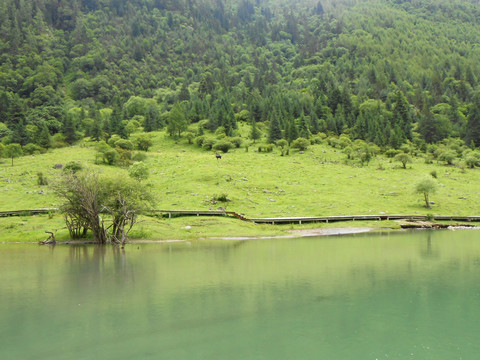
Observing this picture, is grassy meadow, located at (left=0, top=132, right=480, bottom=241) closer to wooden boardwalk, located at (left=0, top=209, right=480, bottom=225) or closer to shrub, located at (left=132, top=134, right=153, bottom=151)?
wooden boardwalk, located at (left=0, top=209, right=480, bottom=225)

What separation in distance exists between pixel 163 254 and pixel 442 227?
48212mm

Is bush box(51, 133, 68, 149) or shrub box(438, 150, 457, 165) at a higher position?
bush box(51, 133, 68, 149)

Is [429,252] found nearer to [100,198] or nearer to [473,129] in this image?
[100,198]

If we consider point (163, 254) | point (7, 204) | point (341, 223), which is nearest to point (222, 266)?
point (163, 254)

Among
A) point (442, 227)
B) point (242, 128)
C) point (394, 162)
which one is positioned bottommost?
point (442, 227)

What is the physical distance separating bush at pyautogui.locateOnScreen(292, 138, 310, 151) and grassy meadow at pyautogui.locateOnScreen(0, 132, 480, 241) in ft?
14.2

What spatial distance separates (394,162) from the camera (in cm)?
11769

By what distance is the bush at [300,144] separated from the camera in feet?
411

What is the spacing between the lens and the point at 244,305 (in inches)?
1003

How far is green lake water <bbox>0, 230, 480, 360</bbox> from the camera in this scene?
750 inches

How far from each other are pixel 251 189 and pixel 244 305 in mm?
60345

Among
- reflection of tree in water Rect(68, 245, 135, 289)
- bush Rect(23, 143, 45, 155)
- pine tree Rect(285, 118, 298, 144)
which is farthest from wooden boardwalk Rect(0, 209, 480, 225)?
pine tree Rect(285, 118, 298, 144)

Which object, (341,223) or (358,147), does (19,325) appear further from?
(358,147)

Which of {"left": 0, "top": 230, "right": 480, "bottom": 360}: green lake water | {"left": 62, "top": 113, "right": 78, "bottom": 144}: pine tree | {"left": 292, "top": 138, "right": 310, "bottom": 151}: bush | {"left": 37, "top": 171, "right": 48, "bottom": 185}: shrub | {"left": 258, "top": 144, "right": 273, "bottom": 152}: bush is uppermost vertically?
{"left": 62, "top": 113, "right": 78, "bottom": 144}: pine tree
